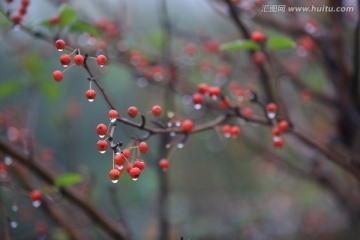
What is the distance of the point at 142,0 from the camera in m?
4.17

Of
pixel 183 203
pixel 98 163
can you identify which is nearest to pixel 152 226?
pixel 183 203

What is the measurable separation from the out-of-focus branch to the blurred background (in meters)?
0.04

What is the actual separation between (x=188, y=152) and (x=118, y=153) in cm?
357

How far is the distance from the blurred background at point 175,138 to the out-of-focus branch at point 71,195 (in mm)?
39

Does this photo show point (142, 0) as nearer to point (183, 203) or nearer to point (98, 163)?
point (98, 163)

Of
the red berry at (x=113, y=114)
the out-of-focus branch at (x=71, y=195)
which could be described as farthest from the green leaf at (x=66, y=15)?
the red berry at (x=113, y=114)

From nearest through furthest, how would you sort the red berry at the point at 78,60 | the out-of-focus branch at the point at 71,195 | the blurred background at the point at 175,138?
the red berry at the point at 78,60 → the out-of-focus branch at the point at 71,195 → the blurred background at the point at 175,138

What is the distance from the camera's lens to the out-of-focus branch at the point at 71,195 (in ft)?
4.04

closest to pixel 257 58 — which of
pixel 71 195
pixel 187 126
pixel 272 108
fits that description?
pixel 272 108

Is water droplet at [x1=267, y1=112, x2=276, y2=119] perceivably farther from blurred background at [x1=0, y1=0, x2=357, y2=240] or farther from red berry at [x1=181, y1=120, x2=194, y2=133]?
red berry at [x1=181, y1=120, x2=194, y2=133]

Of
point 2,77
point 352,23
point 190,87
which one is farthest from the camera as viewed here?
point 2,77

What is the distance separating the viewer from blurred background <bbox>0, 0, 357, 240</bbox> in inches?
66.9

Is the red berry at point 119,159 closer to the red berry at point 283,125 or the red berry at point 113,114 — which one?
the red berry at point 113,114

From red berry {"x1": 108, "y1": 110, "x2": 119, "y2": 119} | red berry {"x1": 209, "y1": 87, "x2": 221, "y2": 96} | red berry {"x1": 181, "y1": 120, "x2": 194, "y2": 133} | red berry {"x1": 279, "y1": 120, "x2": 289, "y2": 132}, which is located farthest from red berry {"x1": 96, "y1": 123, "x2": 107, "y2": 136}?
red berry {"x1": 279, "y1": 120, "x2": 289, "y2": 132}
